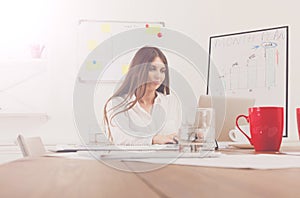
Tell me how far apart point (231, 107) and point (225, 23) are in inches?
55.7

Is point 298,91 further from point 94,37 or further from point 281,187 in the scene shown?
point 281,187

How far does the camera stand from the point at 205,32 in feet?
11.1

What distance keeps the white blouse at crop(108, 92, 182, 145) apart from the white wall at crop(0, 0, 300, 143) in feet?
1.43

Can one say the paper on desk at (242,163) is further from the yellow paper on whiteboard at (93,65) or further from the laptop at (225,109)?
the yellow paper on whiteboard at (93,65)

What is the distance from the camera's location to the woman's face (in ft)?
9.36

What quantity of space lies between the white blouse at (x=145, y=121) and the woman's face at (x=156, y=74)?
10 centimetres

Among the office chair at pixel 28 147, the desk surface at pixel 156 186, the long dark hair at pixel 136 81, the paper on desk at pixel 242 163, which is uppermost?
the long dark hair at pixel 136 81

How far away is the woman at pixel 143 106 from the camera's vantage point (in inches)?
99.1

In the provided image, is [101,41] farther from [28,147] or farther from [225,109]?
[28,147]

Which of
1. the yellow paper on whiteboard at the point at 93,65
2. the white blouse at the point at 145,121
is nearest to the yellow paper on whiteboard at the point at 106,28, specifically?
the yellow paper on whiteboard at the point at 93,65

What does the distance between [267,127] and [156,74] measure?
6.21ft

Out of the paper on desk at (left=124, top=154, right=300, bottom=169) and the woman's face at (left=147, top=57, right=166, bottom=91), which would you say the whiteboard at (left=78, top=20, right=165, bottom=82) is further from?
the paper on desk at (left=124, top=154, right=300, bottom=169)

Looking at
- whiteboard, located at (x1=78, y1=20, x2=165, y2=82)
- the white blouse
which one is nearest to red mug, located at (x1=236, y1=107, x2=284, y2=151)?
the white blouse

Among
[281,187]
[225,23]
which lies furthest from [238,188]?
[225,23]
